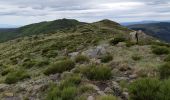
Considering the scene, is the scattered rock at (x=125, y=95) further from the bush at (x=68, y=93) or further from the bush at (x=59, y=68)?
the bush at (x=59, y=68)

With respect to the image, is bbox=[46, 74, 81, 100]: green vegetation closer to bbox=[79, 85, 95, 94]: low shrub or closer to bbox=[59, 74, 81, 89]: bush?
bbox=[59, 74, 81, 89]: bush

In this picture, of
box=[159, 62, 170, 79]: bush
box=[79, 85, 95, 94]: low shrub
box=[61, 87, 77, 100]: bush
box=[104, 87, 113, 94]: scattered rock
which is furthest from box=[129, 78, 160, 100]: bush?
box=[159, 62, 170, 79]: bush

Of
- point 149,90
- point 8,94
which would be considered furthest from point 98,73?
point 8,94

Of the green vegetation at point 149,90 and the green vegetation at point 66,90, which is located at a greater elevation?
the green vegetation at point 149,90

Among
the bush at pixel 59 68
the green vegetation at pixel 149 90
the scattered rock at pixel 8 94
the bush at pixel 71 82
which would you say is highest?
the green vegetation at pixel 149 90

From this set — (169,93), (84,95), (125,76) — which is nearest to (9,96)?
(84,95)

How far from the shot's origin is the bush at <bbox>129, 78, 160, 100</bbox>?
1148cm

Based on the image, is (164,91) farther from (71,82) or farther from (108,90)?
(71,82)

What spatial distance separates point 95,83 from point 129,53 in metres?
8.57

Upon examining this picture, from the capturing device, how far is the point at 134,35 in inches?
1244

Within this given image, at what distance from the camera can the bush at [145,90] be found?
1148 cm

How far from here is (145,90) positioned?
11.8 meters

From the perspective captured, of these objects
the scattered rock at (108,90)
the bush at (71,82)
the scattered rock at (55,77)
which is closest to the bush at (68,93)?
the bush at (71,82)

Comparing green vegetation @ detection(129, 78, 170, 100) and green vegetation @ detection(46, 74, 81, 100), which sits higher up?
green vegetation @ detection(129, 78, 170, 100)
